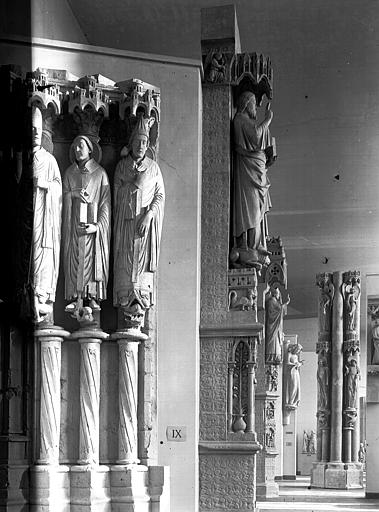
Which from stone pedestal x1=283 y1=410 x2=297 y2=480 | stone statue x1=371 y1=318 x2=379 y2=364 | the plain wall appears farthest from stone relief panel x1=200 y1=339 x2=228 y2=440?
stone pedestal x1=283 y1=410 x2=297 y2=480

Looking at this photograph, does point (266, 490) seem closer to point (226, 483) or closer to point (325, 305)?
point (325, 305)

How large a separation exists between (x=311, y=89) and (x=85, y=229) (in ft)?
10.6

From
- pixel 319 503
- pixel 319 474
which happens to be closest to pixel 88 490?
pixel 319 503

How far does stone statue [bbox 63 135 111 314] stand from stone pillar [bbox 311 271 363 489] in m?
11.6

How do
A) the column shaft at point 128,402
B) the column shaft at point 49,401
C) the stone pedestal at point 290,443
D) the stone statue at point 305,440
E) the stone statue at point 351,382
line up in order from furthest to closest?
the stone statue at point 305,440 → the stone pedestal at point 290,443 → the stone statue at point 351,382 → the column shaft at point 128,402 → the column shaft at point 49,401

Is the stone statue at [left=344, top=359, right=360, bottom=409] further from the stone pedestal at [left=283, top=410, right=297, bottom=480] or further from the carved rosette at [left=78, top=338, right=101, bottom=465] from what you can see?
the carved rosette at [left=78, top=338, right=101, bottom=465]

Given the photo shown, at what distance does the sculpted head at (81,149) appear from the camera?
7.05m

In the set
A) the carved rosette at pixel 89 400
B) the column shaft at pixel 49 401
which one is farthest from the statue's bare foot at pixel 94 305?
the column shaft at pixel 49 401

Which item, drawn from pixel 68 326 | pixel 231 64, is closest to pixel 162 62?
pixel 231 64

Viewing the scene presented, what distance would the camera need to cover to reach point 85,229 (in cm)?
695

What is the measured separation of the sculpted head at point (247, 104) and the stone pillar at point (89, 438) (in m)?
2.78

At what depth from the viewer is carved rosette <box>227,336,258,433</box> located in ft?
26.9

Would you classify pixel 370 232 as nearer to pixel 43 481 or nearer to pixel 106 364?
pixel 106 364

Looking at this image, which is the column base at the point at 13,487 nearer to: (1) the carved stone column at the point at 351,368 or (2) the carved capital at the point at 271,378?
(2) the carved capital at the point at 271,378
